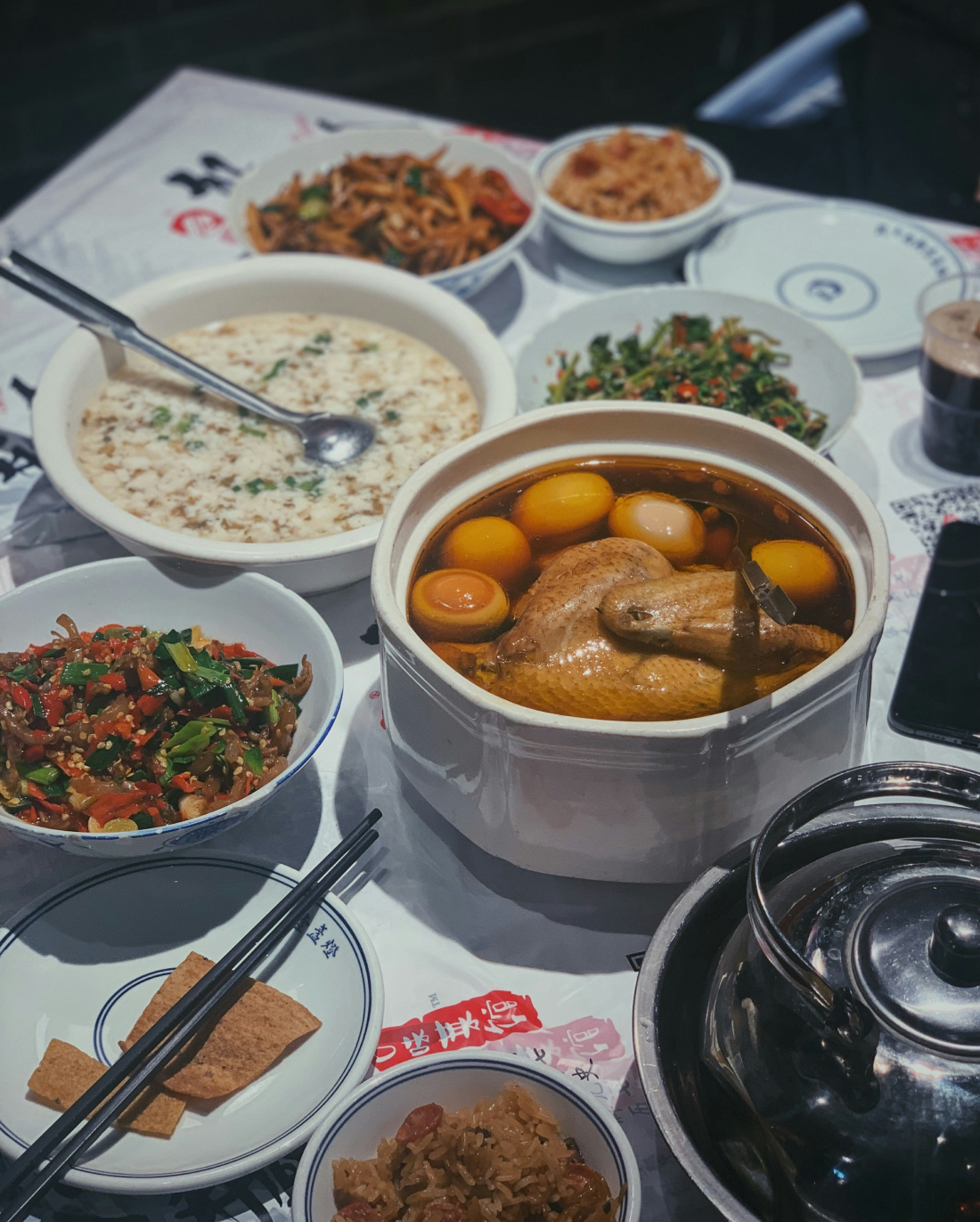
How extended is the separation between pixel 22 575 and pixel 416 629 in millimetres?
832

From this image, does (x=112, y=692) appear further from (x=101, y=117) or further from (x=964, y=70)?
(x=101, y=117)

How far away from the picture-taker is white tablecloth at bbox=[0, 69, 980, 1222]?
1.16 metres

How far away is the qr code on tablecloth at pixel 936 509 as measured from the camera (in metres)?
1.75

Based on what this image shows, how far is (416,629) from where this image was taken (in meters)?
1.20

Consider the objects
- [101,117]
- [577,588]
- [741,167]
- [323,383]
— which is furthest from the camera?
[101,117]

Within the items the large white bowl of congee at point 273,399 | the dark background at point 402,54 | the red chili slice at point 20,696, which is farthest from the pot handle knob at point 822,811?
the dark background at point 402,54

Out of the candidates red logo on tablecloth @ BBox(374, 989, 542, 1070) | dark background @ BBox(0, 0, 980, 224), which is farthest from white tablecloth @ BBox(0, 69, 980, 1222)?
dark background @ BBox(0, 0, 980, 224)

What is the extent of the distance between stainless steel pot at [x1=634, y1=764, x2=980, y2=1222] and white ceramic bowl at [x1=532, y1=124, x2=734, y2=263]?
4.86 ft

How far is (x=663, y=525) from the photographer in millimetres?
1316

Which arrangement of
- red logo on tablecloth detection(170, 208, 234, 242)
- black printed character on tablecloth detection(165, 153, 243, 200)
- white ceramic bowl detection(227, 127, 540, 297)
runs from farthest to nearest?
1. black printed character on tablecloth detection(165, 153, 243, 200)
2. red logo on tablecloth detection(170, 208, 234, 242)
3. white ceramic bowl detection(227, 127, 540, 297)

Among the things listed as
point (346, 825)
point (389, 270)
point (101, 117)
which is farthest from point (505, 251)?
point (101, 117)

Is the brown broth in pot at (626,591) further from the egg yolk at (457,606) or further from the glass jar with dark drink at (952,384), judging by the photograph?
the glass jar with dark drink at (952,384)

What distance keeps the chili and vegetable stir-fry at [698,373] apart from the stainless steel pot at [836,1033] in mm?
912

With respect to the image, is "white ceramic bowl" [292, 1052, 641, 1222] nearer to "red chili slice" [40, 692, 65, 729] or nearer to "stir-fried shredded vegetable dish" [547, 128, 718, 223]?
"red chili slice" [40, 692, 65, 729]
